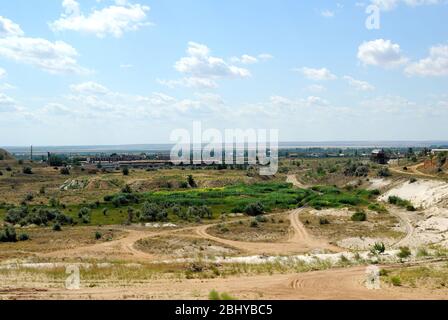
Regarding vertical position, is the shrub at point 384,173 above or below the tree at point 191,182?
above

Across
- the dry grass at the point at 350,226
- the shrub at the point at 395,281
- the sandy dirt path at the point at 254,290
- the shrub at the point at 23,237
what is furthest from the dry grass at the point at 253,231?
the shrub at the point at 395,281

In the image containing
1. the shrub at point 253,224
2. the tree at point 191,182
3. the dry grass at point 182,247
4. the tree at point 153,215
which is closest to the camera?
the dry grass at point 182,247

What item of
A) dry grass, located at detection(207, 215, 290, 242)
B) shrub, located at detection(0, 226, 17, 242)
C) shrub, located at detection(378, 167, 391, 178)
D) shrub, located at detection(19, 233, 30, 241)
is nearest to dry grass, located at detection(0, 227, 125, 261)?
shrub, located at detection(19, 233, 30, 241)

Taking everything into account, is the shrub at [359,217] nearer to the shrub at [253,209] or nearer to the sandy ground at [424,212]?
the sandy ground at [424,212]

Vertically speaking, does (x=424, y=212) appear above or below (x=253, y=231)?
above

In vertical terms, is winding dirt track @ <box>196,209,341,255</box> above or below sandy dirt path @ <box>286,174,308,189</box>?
below

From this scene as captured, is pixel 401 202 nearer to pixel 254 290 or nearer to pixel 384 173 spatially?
pixel 384 173

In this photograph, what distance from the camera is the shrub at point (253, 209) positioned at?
178ft

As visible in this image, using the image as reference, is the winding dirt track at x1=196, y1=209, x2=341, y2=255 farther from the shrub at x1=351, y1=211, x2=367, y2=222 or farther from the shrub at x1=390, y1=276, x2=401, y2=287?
the shrub at x1=390, y1=276, x2=401, y2=287

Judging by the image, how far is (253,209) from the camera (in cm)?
5444

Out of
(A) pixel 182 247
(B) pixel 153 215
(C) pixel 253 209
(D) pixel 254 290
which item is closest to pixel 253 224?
(C) pixel 253 209

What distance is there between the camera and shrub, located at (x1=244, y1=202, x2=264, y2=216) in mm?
54156
